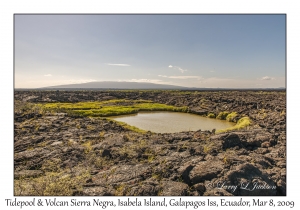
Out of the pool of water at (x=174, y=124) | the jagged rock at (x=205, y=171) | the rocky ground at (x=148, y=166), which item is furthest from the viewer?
the pool of water at (x=174, y=124)

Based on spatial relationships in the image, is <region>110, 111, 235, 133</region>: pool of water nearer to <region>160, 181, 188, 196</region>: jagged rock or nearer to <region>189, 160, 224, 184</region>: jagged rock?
<region>189, 160, 224, 184</region>: jagged rock

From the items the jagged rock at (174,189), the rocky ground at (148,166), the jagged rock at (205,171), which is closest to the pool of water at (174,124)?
the rocky ground at (148,166)

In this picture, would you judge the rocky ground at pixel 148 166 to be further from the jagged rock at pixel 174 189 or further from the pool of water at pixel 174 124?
the pool of water at pixel 174 124

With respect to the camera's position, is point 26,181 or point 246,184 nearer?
point 246,184

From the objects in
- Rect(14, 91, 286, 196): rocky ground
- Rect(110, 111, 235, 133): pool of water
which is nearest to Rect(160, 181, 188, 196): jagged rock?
Rect(14, 91, 286, 196): rocky ground

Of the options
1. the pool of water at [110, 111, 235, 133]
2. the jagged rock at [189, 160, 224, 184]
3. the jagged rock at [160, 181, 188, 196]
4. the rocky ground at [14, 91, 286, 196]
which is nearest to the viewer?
the jagged rock at [160, 181, 188, 196]

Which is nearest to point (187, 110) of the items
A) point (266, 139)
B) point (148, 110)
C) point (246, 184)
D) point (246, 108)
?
point (148, 110)

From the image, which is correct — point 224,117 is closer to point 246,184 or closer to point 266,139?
point 266,139

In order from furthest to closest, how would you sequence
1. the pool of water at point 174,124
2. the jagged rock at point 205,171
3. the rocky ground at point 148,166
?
the pool of water at point 174,124, the jagged rock at point 205,171, the rocky ground at point 148,166

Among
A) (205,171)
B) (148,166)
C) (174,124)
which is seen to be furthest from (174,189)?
(174,124)

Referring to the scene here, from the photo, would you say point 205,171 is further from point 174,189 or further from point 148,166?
point 148,166

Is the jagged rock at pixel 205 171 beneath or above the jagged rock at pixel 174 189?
above
